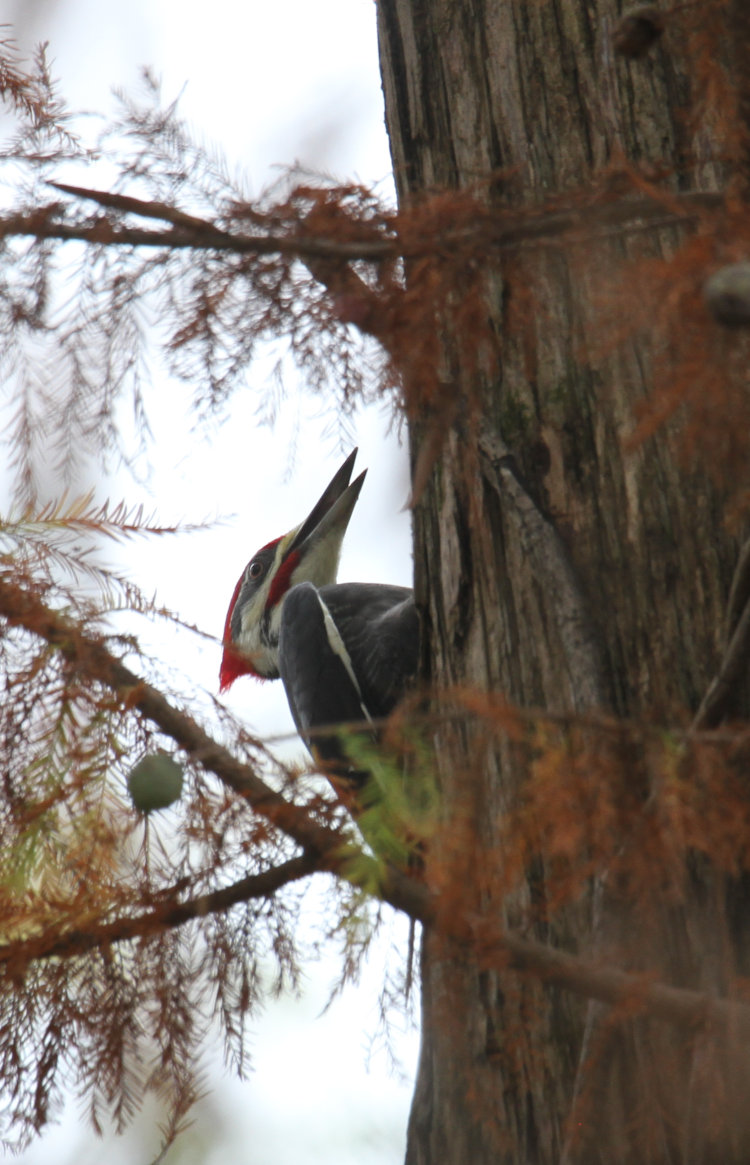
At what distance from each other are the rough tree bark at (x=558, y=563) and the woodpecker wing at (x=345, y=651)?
4.71 ft

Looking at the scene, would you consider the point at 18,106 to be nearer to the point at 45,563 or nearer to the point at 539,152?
the point at 45,563

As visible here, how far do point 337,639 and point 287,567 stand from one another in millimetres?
1334

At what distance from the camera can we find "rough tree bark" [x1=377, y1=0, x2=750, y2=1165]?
168 cm

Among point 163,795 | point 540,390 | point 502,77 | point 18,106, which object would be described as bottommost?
point 163,795

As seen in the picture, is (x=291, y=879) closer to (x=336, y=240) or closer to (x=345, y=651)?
(x=336, y=240)

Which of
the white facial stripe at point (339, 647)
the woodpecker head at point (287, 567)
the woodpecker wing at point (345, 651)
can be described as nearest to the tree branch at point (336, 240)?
the woodpecker wing at point (345, 651)

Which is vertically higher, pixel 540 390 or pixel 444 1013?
pixel 540 390

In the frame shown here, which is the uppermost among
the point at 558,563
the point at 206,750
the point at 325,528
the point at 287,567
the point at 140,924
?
the point at 325,528

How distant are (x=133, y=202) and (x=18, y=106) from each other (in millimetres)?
504

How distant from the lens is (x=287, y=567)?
553cm

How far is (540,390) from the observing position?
211cm

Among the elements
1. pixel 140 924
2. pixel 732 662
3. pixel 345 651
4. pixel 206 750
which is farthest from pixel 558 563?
pixel 345 651

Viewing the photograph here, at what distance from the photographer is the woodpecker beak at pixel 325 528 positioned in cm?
536

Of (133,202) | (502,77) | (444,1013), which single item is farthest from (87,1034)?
(502,77)
